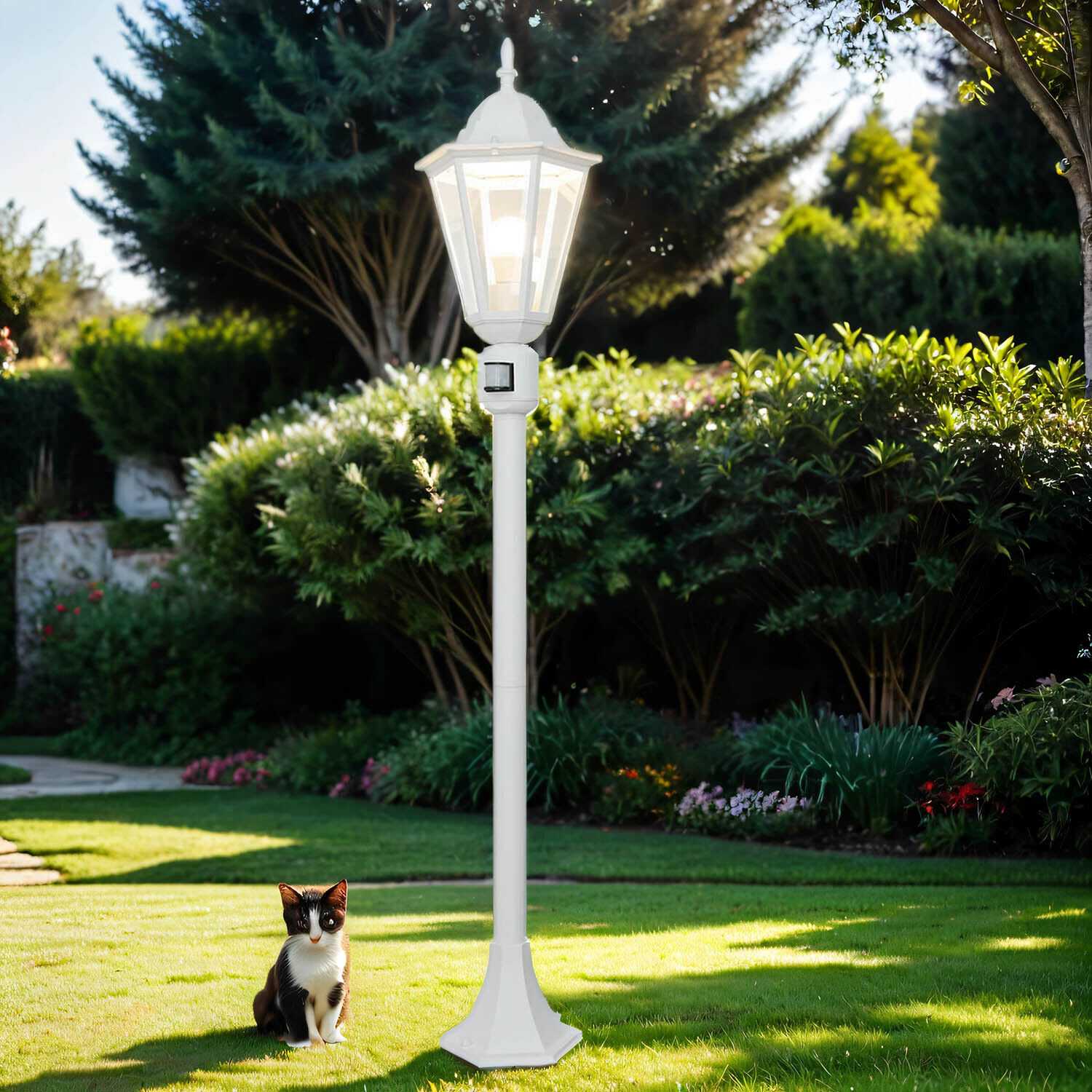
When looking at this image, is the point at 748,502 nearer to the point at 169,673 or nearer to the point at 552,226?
the point at 552,226

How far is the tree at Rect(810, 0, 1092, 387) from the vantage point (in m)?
7.64

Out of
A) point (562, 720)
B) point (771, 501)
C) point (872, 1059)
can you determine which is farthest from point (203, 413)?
point (872, 1059)

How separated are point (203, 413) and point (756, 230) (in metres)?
8.26

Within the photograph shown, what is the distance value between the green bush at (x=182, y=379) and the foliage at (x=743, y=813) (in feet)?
33.3

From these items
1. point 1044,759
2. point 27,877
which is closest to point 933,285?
point 1044,759

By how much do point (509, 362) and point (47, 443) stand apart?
16.5 metres

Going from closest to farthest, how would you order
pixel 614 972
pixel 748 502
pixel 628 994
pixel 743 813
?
pixel 628 994 → pixel 614 972 → pixel 743 813 → pixel 748 502

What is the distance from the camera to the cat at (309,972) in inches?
135

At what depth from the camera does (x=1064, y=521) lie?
7.69m

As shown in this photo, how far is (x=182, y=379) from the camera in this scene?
16.8 m

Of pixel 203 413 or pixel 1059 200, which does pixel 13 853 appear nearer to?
pixel 203 413

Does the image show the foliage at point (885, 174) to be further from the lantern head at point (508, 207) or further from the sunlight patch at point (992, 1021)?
the sunlight patch at point (992, 1021)

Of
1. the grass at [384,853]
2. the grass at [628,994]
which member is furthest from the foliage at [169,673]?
the grass at [628,994]

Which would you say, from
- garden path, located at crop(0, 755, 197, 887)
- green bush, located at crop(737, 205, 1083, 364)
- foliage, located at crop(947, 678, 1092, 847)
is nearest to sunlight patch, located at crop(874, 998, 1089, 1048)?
foliage, located at crop(947, 678, 1092, 847)
